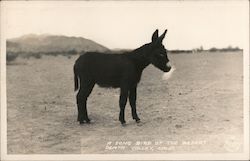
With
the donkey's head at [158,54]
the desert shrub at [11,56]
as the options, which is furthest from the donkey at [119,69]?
the desert shrub at [11,56]

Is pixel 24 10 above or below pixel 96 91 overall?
above

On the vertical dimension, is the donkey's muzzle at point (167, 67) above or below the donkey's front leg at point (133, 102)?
above

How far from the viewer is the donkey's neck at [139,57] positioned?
124 centimetres

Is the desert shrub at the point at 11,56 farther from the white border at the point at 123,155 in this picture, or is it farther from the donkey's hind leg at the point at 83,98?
the donkey's hind leg at the point at 83,98

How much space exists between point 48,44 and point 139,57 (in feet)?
0.80

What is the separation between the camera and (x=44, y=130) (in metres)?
1.25

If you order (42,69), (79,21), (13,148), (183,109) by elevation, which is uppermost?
(79,21)

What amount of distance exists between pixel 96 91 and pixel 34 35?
0.22m

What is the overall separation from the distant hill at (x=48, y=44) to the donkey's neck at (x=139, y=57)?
0.07m

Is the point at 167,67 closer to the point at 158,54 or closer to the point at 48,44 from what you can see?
the point at 158,54

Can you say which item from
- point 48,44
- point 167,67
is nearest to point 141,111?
point 167,67

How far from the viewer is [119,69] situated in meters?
1.24

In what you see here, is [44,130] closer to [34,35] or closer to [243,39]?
[34,35]

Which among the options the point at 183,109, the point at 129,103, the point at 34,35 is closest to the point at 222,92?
the point at 183,109
